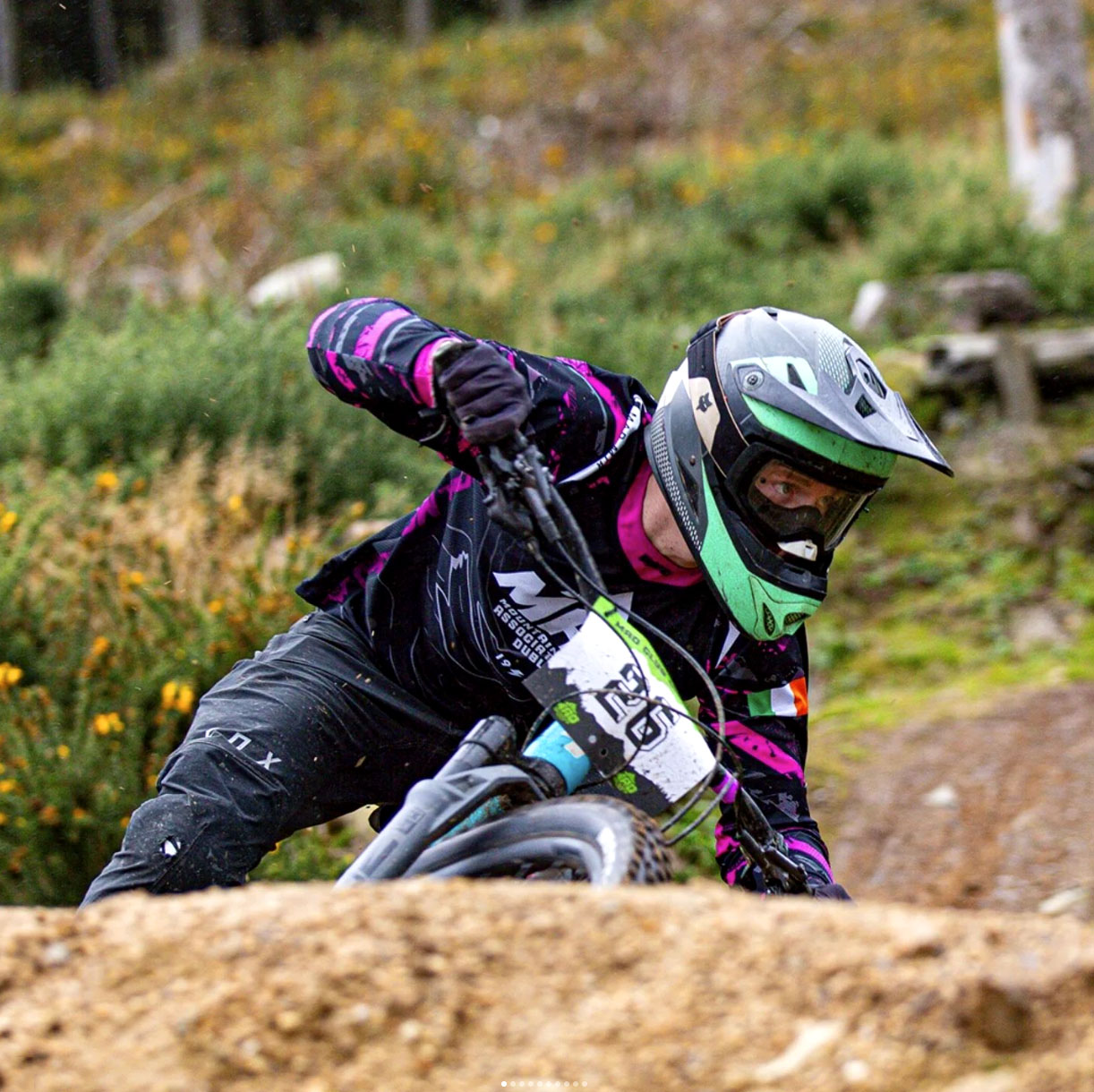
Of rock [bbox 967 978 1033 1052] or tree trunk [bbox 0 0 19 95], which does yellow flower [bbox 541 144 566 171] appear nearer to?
tree trunk [bbox 0 0 19 95]

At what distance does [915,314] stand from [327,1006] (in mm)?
8364

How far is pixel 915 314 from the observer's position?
9234 mm

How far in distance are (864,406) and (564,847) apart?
109cm

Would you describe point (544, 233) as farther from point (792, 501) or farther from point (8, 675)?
point (792, 501)

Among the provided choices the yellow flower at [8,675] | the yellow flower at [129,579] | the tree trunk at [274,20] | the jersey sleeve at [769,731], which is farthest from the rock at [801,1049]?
the tree trunk at [274,20]

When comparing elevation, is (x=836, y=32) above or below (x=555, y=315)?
above

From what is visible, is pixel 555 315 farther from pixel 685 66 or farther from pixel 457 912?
pixel 685 66

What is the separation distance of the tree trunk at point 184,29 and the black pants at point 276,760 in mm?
26625

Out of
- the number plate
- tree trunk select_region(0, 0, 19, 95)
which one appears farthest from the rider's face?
tree trunk select_region(0, 0, 19, 95)

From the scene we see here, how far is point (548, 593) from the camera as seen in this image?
296 centimetres

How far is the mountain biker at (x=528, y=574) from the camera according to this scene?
105 inches

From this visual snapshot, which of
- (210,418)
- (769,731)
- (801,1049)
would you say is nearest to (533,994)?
(801,1049)

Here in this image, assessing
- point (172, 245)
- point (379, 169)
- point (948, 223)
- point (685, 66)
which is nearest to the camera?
point (948, 223)

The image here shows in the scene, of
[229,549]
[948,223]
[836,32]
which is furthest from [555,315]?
[836,32]
